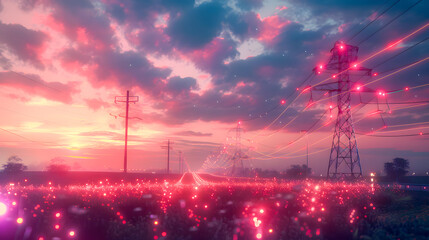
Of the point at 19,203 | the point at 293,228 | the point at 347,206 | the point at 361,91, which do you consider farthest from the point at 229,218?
the point at 361,91

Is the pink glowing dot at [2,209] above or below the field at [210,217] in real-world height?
above

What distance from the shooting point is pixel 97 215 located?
10.7m

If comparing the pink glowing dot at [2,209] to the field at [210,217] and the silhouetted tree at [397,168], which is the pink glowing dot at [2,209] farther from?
the silhouetted tree at [397,168]

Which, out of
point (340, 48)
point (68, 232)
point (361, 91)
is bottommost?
point (68, 232)

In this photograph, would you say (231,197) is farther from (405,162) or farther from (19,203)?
(405,162)

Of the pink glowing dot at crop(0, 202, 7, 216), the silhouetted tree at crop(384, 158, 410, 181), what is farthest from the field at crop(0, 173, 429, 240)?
the silhouetted tree at crop(384, 158, 410, 181)

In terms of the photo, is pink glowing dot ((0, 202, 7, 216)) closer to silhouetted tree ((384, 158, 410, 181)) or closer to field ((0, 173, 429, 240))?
field ((0, 173, 429, 240))

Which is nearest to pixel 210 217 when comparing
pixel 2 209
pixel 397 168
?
pixel 2 209

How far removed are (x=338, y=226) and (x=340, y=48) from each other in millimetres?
23401

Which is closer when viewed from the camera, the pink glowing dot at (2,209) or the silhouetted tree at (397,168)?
the pink glowing dot at (2,209)

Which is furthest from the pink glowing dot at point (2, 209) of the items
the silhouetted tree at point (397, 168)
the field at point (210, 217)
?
the silhouetted tree at point (397, 168)

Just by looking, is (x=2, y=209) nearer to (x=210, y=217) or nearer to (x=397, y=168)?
(x=210, y=217)

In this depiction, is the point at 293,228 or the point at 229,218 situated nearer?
the point at 293,228

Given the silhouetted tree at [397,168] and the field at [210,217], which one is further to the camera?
the silhouetted tree at [397,168]
